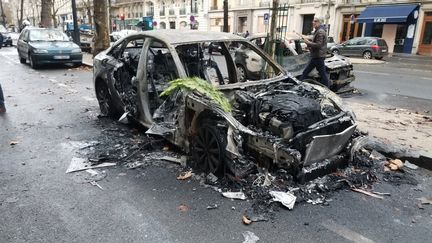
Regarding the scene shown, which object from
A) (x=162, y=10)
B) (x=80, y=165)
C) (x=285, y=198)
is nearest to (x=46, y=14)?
(x=80, y=165)

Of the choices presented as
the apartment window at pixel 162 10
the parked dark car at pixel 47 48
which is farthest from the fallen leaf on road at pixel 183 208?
the apartment window at pixel 162 10

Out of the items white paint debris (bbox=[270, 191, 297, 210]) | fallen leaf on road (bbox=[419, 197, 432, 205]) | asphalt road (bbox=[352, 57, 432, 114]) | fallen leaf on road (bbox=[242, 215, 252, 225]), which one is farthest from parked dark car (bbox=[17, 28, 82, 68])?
fallen leaf on road (bbox=[419, 197, 432, 205])

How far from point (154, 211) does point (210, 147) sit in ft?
3.37

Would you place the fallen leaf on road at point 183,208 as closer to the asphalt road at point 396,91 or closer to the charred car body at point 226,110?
the charred car body at point 226,110

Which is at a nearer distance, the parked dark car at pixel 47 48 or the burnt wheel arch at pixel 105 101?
the burnt wheel arch at pixel 105 101

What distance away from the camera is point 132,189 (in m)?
3.98

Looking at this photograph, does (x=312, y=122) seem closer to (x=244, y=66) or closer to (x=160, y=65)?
(x=160, y=65)

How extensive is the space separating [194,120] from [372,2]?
33.0m

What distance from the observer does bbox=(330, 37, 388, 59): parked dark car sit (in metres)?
23.4

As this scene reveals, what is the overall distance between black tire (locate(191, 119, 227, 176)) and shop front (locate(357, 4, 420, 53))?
3007cm

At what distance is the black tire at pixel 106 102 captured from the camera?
648 cm

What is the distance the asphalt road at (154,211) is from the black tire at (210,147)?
28 centimetres

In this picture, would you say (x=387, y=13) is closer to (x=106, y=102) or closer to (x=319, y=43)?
(x=319, y=43)

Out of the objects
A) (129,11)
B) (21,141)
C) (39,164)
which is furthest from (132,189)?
(129,11)
